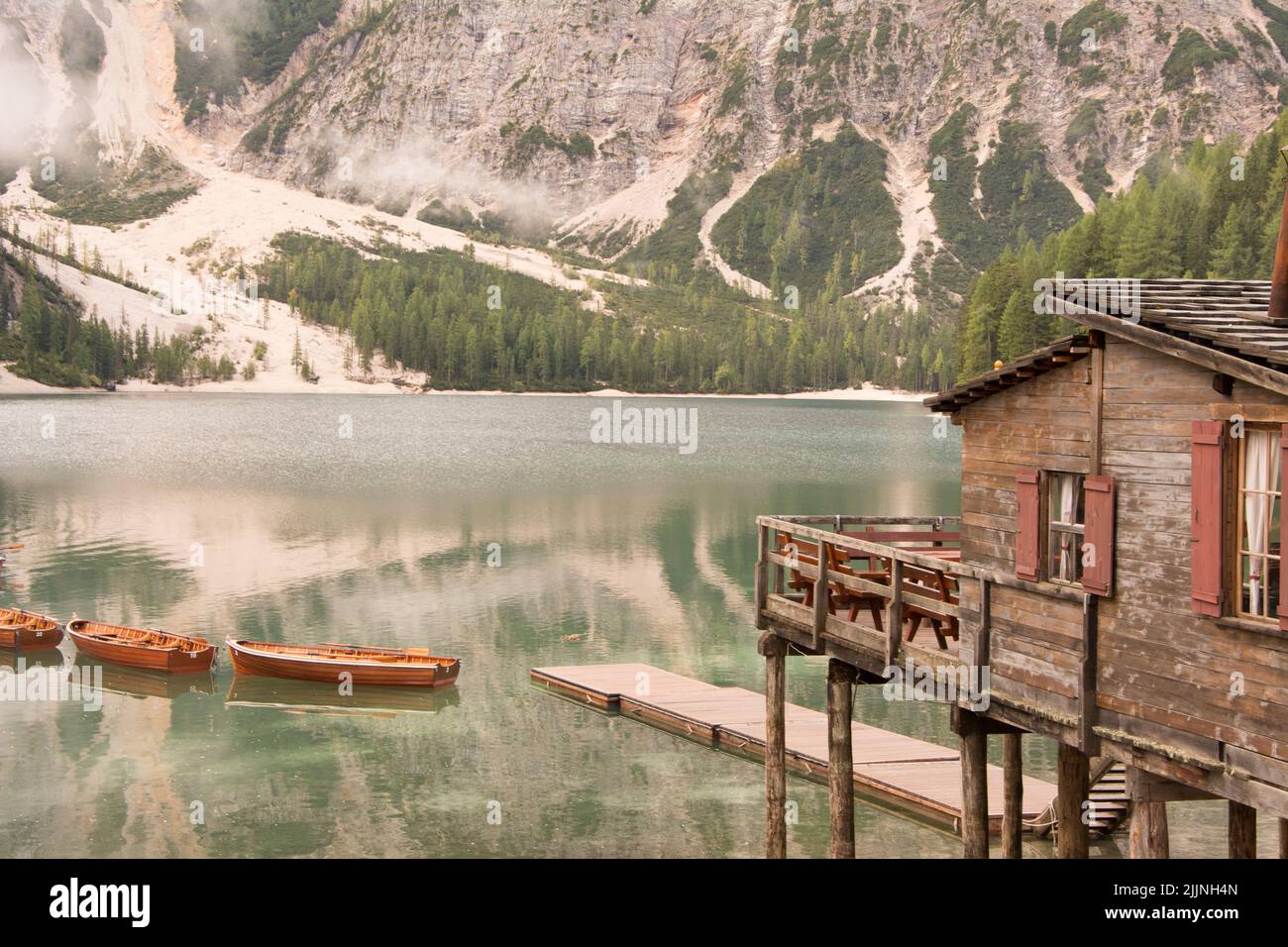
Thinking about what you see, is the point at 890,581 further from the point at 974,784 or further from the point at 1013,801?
Answer: the point at 1013,801

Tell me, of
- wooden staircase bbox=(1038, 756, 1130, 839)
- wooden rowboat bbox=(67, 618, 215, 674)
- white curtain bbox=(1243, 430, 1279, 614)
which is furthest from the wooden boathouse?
wooden rowboat bbox=(67, 618, 215, 674)

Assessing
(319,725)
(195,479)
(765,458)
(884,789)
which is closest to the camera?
(884,789)

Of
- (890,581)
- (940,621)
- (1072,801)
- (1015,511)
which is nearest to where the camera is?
(1015,511)

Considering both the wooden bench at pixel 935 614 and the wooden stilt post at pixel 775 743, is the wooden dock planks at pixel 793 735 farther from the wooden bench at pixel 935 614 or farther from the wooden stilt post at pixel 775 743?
the wooden bench at pixel 935 614

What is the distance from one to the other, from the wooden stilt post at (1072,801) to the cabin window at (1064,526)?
3.54m

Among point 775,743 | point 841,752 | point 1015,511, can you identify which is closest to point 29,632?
point 775,743

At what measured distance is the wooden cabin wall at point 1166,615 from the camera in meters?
14.0

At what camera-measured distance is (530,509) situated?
9000 cm

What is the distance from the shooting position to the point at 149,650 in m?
44.0

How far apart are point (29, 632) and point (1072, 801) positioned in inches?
1493
